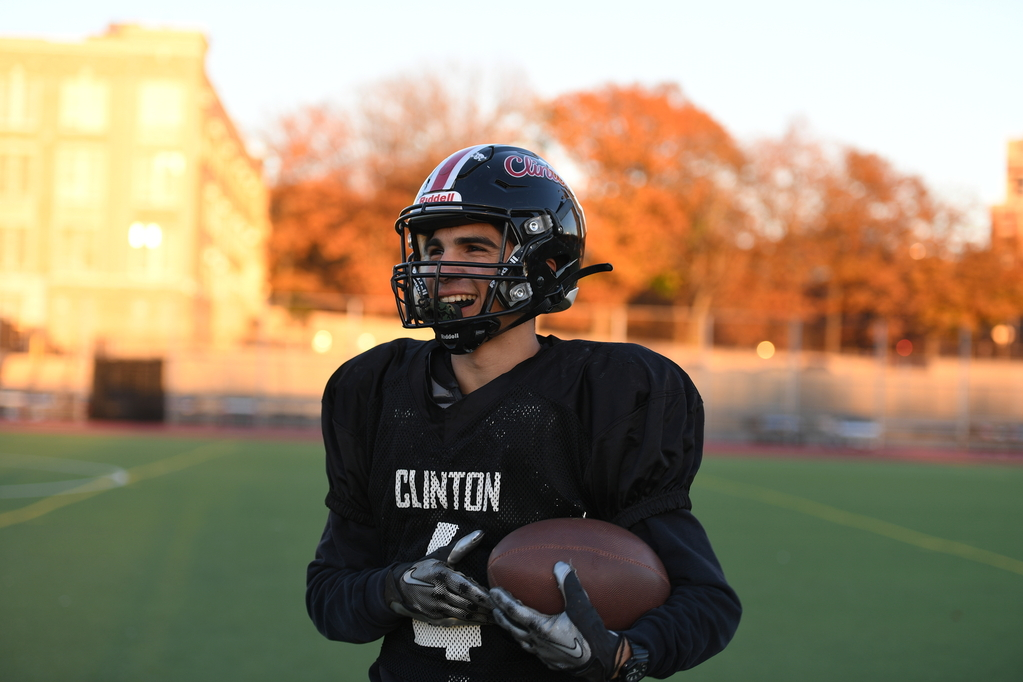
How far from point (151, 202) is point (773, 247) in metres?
22.2

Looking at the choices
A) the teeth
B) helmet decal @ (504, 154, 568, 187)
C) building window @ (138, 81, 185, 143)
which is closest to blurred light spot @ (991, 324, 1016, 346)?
helmet decal @ (504, 154, 568, 187)

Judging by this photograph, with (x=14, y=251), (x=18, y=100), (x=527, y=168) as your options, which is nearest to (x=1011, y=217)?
(x=527, y=168)

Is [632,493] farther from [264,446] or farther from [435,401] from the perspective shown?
[264,446]

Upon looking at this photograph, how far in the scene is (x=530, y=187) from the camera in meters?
2.25

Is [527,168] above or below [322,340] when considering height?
above

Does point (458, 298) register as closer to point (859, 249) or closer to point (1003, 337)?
point (1003, 337)

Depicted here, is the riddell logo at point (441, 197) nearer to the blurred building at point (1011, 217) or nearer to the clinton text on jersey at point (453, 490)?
the clinton text on jersey at point (453, 490)

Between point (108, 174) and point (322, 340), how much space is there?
16613mm

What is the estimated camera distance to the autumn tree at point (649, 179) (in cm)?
2869

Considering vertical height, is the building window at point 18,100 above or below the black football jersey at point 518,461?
above

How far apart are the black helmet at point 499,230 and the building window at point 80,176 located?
112ft

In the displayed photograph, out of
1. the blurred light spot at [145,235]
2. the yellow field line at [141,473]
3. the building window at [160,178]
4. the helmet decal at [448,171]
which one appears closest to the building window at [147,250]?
the blurred light spot at [145,235]

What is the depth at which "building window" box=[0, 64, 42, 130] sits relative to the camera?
33.2 meters

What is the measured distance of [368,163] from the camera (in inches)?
1193
